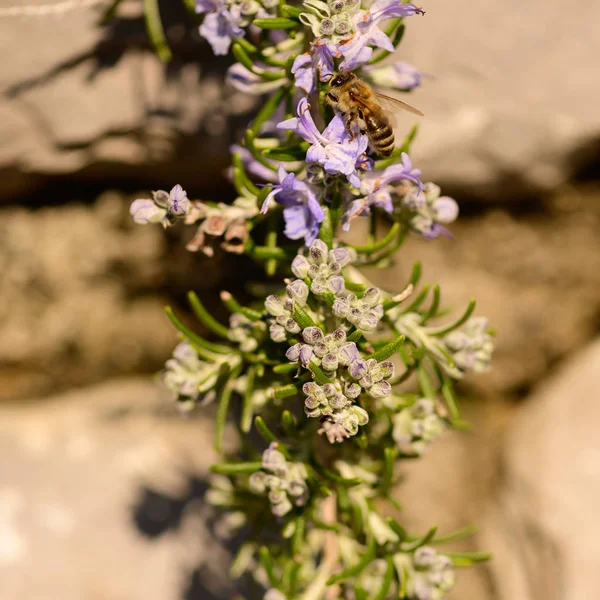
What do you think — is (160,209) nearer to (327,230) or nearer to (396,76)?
(327,230)

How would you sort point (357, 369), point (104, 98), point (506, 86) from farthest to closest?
point (506, 86) → point (104, 98) → point (357, 369)

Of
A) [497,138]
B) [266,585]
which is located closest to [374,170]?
[497,138]

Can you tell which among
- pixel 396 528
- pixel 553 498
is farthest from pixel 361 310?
pixel 553 498

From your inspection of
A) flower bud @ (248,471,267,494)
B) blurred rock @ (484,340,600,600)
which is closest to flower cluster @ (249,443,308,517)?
flower bud @ (248,471,267,494)

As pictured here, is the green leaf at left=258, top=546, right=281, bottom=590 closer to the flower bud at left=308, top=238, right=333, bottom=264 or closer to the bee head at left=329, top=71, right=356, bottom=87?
the flower bud at left=308, top=238, right=333, bottom=264

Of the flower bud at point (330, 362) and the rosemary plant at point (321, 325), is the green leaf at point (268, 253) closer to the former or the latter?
the rosemary plant at point (321, 325)
